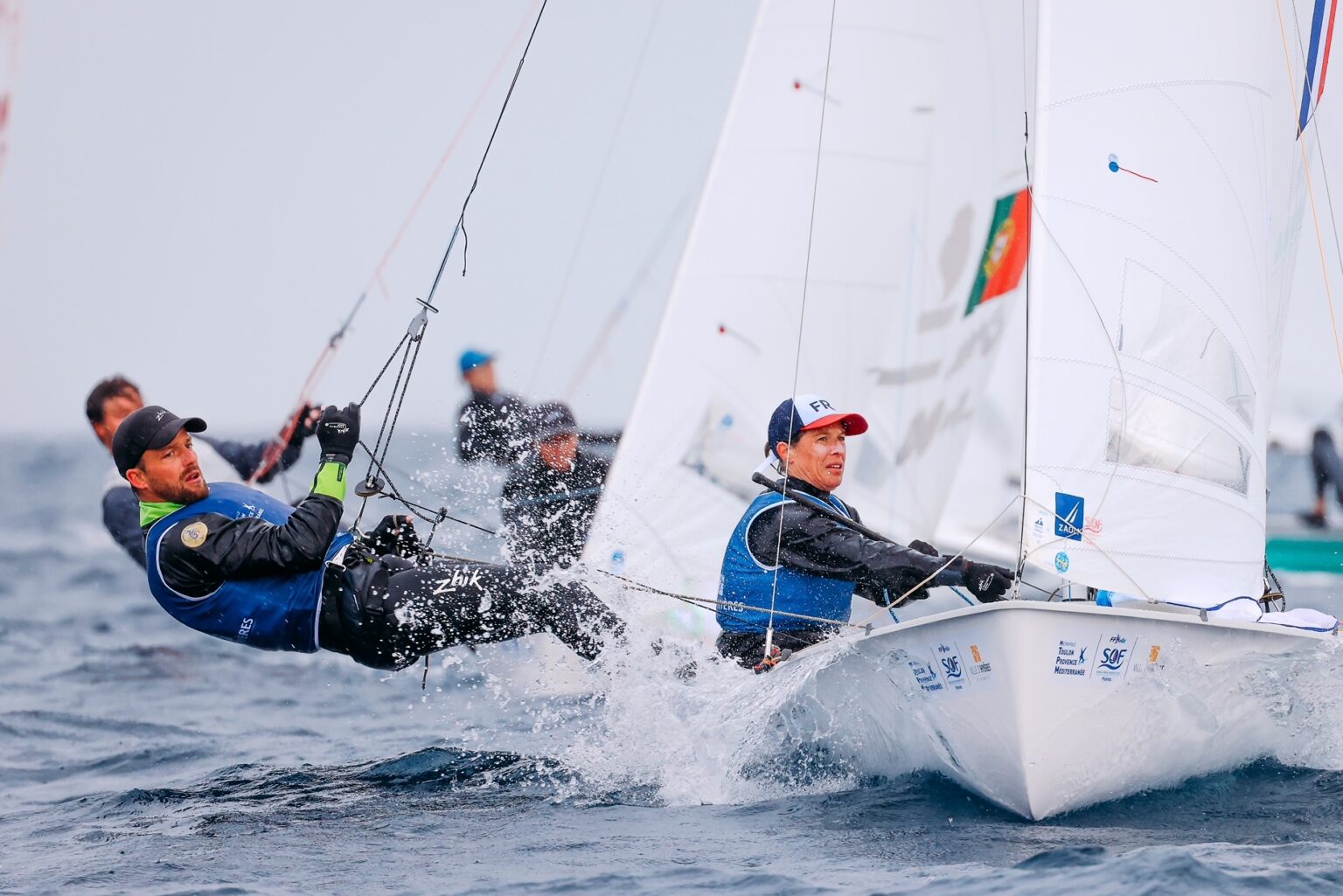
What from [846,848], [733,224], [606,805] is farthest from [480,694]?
[846,848]

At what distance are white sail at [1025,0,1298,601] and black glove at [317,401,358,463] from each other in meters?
1.71

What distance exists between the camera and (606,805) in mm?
3918

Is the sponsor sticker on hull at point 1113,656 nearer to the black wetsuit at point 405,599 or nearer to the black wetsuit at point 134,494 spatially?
the black wetsuit at point 405,599

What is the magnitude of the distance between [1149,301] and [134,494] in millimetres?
4533

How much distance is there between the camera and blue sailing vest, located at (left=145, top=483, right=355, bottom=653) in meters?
3.89

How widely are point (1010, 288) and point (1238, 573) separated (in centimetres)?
297

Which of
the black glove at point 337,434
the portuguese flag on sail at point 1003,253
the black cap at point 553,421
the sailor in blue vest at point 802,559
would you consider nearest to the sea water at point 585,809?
the sailor in blue vest at point 802,559

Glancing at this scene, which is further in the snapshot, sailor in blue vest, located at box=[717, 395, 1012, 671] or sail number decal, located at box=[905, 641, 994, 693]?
sailor in blue vest, located at box=[717, 395, 1012, 671]

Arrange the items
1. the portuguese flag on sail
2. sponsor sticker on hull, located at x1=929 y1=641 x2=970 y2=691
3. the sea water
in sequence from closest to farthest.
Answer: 1. the sea water
2. sponsor sticker on hull, located at x1=929 y1=641 x2=970 y2=691
3. the portuguese flag on sail

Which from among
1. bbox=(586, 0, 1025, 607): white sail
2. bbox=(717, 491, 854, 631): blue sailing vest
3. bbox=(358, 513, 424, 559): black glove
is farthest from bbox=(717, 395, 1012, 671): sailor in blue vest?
bbox=(586, 0, 1025, 607): white sail

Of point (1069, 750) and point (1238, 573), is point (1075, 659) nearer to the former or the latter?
point (1069, 750)

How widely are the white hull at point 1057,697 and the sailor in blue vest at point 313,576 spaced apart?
30.5 inches

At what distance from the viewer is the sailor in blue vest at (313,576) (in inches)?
150

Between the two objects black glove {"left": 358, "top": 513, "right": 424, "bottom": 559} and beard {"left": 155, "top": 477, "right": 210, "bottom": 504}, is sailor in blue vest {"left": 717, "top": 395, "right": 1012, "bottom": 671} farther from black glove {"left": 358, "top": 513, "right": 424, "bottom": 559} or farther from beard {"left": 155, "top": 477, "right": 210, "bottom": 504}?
beard {"left": 155, "top": 477, "right": 210, "bottom": 504}
